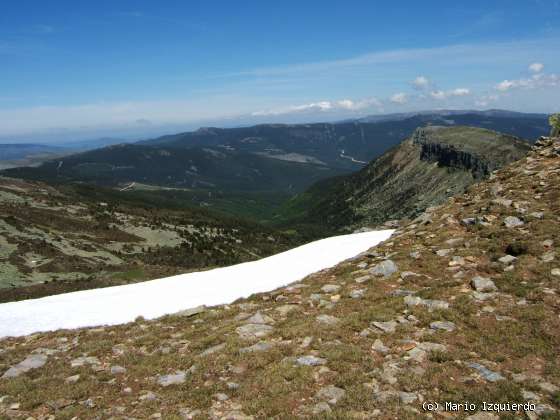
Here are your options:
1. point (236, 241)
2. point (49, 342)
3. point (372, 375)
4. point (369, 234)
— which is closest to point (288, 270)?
point (369, 234)

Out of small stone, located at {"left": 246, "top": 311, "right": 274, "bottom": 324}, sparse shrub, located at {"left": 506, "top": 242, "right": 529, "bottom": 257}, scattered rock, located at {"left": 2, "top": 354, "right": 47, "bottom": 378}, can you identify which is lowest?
scattered rock, located at {"left": 2, "top": 354, "right": 47, "bottom": 378}

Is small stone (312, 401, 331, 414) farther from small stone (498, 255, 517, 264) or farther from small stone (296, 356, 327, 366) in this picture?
small stone (498, 255, 517, 264)

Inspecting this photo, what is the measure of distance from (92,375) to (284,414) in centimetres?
722

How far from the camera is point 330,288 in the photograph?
18.1 m

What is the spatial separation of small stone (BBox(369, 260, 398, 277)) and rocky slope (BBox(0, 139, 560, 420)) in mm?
88

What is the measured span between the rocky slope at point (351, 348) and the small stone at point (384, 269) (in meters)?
0.09

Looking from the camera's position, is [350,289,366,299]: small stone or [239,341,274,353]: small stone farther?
[350,289,366,299]: small stone

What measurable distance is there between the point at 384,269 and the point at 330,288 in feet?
9.33

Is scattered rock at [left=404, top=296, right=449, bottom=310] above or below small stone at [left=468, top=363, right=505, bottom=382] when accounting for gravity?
above

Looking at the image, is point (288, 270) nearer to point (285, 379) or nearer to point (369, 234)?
point (369, 234)

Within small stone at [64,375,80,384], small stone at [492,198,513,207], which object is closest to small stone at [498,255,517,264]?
small stone at [492,198,513,207]

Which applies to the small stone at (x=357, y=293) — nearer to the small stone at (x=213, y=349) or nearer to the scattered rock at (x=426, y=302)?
the scattered rock at (x=426, y=302)

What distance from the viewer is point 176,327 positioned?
1728cm

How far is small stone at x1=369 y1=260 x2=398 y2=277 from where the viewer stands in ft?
60.6
